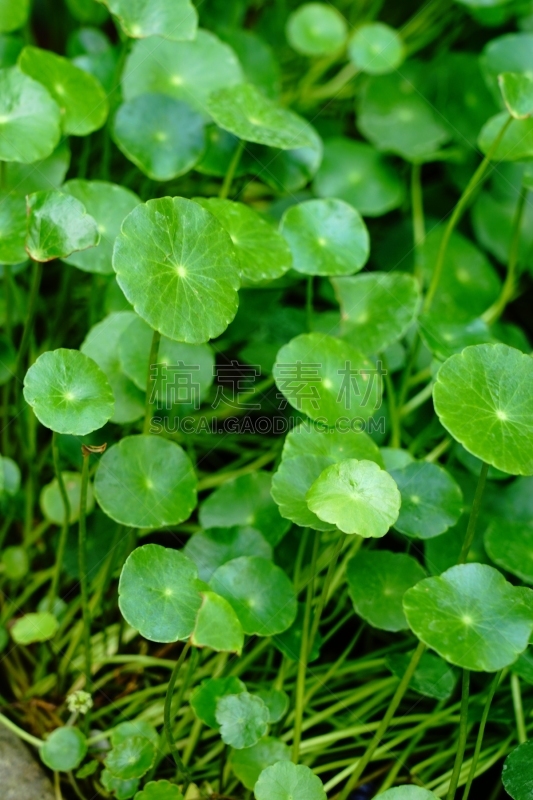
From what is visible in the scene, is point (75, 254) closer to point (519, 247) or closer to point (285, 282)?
point (285, 282)

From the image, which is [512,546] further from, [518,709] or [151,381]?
[151,381]

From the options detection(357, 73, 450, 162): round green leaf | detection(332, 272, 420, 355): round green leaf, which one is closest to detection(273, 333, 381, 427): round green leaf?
detection(332, 272, 420, 355): round green leaf

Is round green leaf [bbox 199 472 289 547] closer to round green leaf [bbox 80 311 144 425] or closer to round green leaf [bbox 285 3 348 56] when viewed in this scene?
round green leaf [bbox 80 311 144 425]

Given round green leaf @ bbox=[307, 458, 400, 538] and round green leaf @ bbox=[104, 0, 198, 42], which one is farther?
round green leaf @ bbox=[104, 0, 198, 42]

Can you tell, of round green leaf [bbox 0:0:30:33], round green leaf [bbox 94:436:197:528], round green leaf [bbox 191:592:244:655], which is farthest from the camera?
round green leaf [bbox 0:0:30:33]

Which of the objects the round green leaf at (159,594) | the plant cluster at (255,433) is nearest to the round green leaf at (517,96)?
the plant cluster at (255,433)

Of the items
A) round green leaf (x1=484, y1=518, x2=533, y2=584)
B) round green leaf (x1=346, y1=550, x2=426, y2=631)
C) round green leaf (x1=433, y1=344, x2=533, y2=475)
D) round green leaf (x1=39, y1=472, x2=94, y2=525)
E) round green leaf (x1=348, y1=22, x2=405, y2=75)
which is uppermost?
round green leaf (x1=348, y1=22, x2=405, y2=75)

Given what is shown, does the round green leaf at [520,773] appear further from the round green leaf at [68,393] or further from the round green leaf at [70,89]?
the round green leaf at [70,89]
